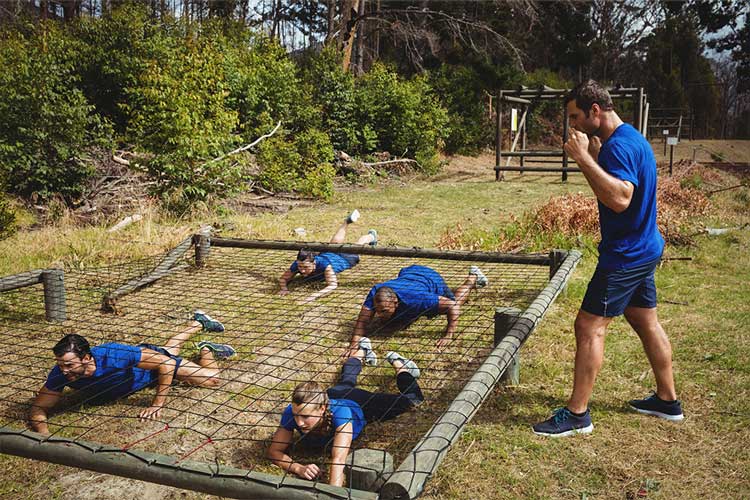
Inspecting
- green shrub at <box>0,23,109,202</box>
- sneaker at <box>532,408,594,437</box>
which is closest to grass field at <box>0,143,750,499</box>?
sneaker at <box>532,408,594,437</box>

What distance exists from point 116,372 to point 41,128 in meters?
7.09

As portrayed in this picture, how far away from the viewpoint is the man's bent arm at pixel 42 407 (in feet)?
10.5

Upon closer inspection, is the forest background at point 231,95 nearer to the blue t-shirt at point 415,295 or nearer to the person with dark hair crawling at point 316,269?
the person with dark hair crawling at point 316,269

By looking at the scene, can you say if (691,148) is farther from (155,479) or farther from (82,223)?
(155,479)

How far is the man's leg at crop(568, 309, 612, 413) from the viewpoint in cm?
279

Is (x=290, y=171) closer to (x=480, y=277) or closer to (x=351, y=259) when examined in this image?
(x=351, y=259)

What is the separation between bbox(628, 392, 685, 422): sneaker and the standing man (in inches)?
15.9

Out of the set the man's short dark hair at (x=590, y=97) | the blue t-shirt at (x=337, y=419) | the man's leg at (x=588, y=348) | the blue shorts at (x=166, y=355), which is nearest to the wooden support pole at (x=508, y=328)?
the man's leg at (x=588, y=348)

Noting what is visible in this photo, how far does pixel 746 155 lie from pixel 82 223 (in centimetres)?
2141

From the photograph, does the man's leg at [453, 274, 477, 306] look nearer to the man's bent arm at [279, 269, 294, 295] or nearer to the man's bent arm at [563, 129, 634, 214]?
the man's bent arm at [279, 269, 294, 295]

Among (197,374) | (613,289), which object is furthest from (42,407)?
(613,289)

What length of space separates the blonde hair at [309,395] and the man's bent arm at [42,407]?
1441 millimetres

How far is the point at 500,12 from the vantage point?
2303 centimetres

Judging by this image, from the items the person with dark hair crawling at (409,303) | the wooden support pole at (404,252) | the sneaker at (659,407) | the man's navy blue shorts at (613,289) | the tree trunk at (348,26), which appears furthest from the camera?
the tree trunk at (348,26)
